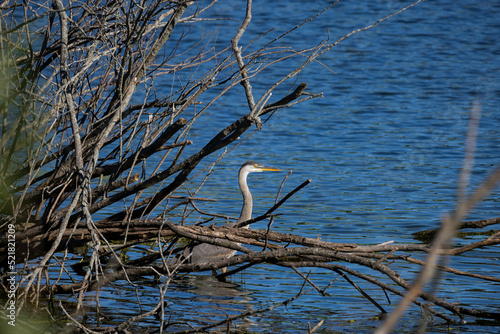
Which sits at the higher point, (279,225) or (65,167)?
(65,167)

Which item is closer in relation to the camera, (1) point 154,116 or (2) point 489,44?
(1) point 154,116

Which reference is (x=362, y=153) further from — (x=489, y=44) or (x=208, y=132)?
(x=489, y=44)

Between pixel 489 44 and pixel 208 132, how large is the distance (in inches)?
391

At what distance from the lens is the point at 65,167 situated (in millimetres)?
5137

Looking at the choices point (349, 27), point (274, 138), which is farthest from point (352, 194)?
point (349, 27)

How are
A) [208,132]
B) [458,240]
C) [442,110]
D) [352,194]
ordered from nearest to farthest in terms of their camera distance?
[458,240]
[352,194]
[208,132]
[442,110]

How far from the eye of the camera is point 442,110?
1387 cm

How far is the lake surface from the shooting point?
5.86 m

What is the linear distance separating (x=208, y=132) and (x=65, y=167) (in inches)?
284

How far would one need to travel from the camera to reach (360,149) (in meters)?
11.6

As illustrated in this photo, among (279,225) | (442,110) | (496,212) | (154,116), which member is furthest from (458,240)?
(442,110)

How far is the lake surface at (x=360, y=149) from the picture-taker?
19.2ft

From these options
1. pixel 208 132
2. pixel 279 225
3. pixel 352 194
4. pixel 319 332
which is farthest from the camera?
pixel 208 132

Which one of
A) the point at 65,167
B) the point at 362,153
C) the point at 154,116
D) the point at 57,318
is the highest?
the point at 154,116
